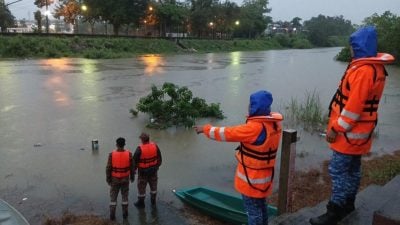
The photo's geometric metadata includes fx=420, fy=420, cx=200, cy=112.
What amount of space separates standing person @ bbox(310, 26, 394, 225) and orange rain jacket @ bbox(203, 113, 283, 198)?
535 mm

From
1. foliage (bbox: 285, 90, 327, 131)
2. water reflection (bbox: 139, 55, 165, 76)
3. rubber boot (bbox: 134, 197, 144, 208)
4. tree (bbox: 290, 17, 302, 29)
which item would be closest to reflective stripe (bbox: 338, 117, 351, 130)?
rubber boot (bbox: 134, 197, 144, 208)

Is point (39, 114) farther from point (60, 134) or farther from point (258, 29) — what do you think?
point (258, 29)

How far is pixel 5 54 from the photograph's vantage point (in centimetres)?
3691

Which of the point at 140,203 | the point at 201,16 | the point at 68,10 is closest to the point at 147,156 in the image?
the point at 140,203

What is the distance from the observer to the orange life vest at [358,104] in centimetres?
333

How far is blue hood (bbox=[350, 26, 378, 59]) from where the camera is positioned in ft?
11.2

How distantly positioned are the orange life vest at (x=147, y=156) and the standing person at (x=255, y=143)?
2648mm

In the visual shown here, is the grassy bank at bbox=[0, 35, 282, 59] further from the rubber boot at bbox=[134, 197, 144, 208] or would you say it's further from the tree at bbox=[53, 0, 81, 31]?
the rubber boot at bbox=[134, 197, 144, 208]

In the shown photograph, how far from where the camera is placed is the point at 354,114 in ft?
11.1

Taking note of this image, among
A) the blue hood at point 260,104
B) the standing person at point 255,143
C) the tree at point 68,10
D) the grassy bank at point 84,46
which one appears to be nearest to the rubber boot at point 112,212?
the standing person at point 255,143

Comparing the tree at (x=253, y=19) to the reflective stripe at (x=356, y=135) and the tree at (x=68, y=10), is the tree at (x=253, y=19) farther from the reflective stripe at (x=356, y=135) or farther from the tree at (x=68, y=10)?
the reflective stripe at (x=356, y=135)

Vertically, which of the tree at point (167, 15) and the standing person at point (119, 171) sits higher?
the tree at point (167, 15)

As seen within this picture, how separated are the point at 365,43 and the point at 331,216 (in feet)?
4.99

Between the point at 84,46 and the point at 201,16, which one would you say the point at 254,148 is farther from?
the point at 201,16
